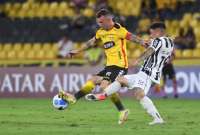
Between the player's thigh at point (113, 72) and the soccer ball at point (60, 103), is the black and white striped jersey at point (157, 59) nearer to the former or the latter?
the player's thigh at point (113, 72)

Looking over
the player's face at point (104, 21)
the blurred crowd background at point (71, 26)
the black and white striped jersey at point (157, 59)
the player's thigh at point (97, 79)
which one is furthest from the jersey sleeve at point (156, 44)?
the blurred crowd background at point (71, 26)

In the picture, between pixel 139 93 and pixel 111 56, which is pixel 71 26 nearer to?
pixel 111 56

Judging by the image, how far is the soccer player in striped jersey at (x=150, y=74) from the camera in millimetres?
14602

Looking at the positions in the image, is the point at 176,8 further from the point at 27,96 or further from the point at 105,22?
the point at 105,22

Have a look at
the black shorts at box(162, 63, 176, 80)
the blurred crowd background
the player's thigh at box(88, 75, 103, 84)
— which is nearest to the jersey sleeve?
the player's thigh at box(88, 75, 103, 84)

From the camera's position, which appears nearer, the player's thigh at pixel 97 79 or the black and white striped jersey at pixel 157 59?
the black and white striped jersey at pixel 157 59

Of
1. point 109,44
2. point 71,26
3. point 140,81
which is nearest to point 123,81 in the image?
point 140,81

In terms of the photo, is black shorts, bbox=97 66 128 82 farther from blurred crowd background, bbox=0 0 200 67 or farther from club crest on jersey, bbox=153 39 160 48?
blurred crowd background, bbox=0 0 200 67

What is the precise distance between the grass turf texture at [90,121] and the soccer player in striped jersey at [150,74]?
0.44 metres

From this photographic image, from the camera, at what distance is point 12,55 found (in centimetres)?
3061

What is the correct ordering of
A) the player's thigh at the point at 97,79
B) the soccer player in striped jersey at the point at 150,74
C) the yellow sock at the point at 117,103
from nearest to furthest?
the soccer player in striped jersey at the point at 150,74 < the yellow sock at the point at 117,103 < the player's thigh at the point at 97,79

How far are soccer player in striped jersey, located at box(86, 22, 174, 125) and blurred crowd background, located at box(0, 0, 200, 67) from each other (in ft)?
40.1

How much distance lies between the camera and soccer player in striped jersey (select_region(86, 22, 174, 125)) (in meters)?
14.6

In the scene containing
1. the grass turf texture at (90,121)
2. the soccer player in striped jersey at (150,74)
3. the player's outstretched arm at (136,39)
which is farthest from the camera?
the player's outstretched arm at (136,39)
